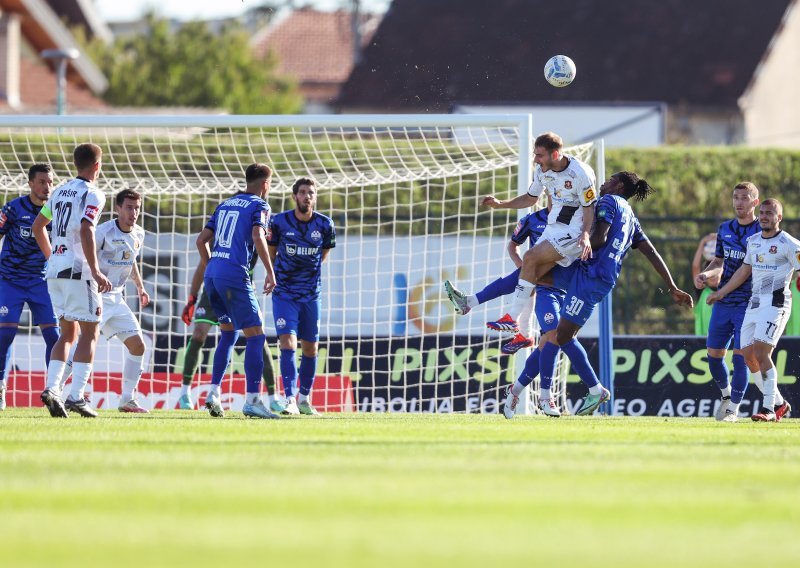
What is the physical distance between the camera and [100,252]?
36.9 ft

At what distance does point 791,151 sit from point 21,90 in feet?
82.6

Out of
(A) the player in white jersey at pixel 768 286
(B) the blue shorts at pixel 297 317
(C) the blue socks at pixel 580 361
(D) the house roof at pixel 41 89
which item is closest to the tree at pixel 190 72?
(D) the house roof at pixel 41 89

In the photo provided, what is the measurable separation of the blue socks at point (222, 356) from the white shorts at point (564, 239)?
9.38 feet

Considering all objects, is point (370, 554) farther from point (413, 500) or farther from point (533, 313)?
point (533, 313)

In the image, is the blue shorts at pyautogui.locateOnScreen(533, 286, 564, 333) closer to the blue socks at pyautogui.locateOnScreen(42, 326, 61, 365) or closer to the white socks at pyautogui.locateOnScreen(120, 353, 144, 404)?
the white socks at pyautogui.locateOnScreen(120, 353, 144, 404)

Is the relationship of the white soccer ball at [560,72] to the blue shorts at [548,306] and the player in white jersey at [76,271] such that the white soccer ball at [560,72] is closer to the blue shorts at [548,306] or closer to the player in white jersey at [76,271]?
the blue shorts at [548,306]

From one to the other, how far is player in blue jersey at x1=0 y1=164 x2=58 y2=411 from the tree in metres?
30.8

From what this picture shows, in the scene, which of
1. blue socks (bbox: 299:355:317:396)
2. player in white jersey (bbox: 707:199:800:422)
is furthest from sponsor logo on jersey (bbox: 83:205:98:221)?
player in white jersey (bbox: 707:199:800:422)

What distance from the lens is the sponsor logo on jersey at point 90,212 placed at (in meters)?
9.91

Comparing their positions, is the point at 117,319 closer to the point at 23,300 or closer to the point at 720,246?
the point at 23,300

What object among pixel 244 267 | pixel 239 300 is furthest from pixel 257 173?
pixel 239 300

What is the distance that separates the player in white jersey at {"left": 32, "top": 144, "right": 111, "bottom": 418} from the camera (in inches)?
394

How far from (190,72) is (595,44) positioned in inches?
551

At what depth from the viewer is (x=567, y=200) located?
420 inches
